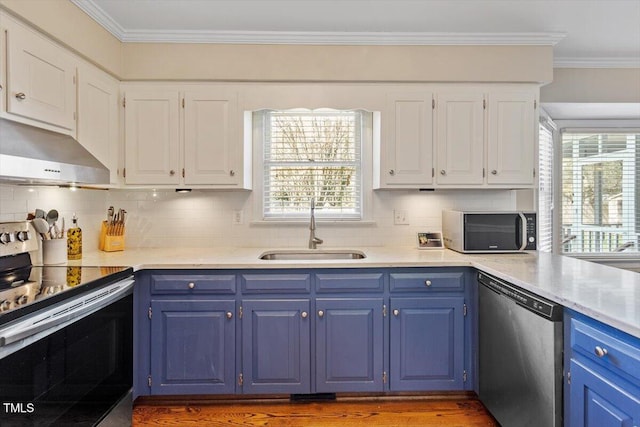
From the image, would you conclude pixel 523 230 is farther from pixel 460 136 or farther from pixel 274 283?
pixel 274 283

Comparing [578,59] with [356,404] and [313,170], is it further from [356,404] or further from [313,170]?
[356,404]

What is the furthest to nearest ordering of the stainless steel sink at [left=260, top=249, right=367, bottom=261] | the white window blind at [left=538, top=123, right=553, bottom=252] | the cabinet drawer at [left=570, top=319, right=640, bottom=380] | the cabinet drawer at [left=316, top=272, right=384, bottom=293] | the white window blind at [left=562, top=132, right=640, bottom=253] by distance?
1. the white window blind at [left=562, top=132, right=640, bottom=253]
2. the white window blind at [left=538, top=123, right=553, bottom=252]
3. the stainless steel sink at [left=260, top=249, right=367, bottom=261]
4. the cabinet drawer at [left=316, top=272, right=384, bottom=293]
5. the cabinet drawer at [left=570, top=319, right=640, bottom=380]

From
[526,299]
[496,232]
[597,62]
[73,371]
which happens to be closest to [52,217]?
[73,371]

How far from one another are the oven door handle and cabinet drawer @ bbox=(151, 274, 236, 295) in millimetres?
189

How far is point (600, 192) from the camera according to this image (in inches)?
131

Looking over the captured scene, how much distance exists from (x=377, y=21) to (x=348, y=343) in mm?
2109

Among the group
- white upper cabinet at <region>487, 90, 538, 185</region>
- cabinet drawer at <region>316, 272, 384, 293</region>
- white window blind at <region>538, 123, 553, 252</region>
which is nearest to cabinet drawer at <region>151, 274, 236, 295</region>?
cabinet drawer at <region>316, 272, 384, 293</region>

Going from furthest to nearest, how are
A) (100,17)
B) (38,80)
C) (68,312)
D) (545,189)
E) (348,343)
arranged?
(545,189) < (100,17) < (348,343) < (38,80) < (68,312)

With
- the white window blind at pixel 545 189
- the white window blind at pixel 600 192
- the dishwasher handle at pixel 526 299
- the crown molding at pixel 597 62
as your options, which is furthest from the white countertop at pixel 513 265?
the crown molding at pixel 597 62

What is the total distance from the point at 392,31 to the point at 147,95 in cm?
180

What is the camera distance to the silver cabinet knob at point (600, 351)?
128 cm

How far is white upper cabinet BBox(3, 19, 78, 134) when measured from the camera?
176 cm

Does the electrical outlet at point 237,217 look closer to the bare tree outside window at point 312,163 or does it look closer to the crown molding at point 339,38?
the bare tree outside window at point 312,163

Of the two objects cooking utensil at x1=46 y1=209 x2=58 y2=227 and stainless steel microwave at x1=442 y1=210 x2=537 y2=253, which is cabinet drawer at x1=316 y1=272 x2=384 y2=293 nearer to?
stainless steel microwave at x1=442 y1=210 x2=537 y2=253
